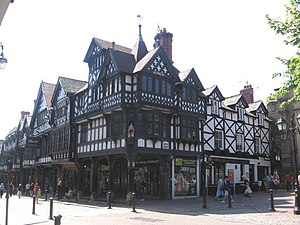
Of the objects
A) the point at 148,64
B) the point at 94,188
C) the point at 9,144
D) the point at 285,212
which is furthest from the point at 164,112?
the point at 9,144

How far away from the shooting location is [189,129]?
28344 mm

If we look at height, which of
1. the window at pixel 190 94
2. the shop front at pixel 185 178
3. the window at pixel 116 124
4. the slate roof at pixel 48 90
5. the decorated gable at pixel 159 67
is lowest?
the shop front at pixel 185 178

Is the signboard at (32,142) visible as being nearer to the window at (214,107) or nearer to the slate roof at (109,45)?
the slate roof at (109,45)

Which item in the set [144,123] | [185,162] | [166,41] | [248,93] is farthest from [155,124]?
[248,93]

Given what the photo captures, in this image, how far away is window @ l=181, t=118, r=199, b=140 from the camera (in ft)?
91.4

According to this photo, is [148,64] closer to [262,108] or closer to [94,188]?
[94,188]

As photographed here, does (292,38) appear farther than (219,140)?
No

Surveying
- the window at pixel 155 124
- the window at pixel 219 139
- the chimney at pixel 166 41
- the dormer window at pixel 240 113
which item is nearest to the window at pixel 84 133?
the window at pixel 155 124

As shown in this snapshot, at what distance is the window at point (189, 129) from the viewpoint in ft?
91.4

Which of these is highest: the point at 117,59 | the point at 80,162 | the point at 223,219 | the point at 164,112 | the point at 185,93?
the point at 117,59

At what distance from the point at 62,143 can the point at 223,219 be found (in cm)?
2249

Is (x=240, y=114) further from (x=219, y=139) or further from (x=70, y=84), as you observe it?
(x=70, y=84)

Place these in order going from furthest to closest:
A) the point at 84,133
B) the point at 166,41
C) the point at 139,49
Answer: the point at 84,133
the point at 166,41
the point at 139,49

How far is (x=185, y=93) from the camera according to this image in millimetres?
28188
